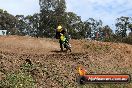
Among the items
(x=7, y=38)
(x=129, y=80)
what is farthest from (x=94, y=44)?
(x=129, y=80)

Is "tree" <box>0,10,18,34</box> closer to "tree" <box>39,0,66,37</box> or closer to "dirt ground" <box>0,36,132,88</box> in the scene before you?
"tree" <box>39,0,66,37</box>

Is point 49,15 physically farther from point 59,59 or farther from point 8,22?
point 59,59

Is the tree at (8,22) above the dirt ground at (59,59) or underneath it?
above

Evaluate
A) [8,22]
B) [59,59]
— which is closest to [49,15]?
[8,22]

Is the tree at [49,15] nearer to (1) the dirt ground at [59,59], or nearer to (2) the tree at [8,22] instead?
(2) the tree at [8,22]

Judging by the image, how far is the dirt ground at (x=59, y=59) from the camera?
2317cm

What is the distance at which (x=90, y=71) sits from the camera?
2569cm

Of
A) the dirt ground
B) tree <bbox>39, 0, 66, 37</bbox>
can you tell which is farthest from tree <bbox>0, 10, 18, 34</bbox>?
the dirt ground

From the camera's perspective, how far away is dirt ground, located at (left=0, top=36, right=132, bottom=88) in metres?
23.2

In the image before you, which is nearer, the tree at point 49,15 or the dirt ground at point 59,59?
the dirt ground at point 59,59

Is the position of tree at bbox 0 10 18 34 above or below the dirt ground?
above

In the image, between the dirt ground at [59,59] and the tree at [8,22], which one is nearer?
the dirt ground at [59,59]

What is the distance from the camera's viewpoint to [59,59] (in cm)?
2603

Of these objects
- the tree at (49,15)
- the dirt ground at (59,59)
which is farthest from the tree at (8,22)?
the dirt ground at (59,59)
